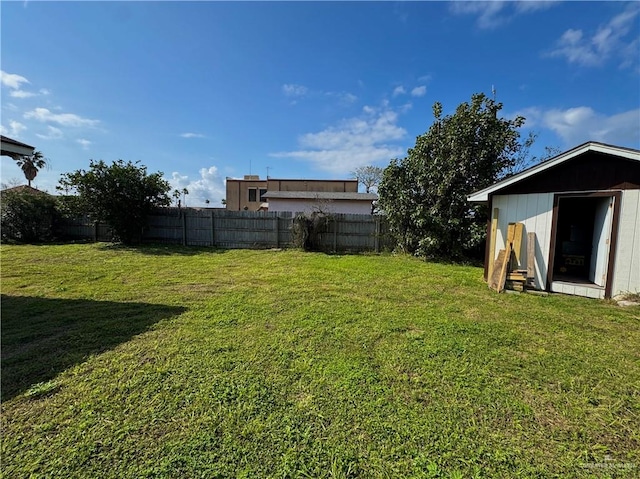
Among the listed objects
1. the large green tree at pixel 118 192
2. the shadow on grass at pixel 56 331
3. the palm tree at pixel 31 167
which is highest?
the palm tree at pixel 31 167

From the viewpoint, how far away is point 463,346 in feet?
10.6

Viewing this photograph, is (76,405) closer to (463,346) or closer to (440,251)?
(463,346)

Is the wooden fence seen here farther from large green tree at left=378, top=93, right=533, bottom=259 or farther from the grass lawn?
the grass lawn

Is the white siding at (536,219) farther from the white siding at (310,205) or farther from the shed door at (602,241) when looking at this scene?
the white siding at (310,205)

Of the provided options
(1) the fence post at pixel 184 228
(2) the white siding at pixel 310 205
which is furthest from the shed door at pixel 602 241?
(2) the white siding at pixel 310 205

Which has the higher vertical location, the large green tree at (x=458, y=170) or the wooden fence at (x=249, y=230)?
the large green tree at (x=458, y=170)

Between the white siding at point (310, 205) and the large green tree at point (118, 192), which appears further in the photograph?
the white siding at point (310, 205)

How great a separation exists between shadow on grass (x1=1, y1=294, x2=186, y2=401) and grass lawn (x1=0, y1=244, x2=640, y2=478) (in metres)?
0.03

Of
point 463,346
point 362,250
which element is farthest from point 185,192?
point 463,346

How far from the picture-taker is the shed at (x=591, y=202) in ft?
16.3

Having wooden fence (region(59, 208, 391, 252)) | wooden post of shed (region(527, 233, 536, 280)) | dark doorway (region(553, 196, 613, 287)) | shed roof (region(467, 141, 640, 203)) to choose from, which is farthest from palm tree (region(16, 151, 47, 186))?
dark doorway (region(553, 196, 613, 287))

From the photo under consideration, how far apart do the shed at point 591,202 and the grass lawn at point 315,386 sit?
30.3 inches

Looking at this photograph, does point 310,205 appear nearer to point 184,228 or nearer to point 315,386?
point 184,228

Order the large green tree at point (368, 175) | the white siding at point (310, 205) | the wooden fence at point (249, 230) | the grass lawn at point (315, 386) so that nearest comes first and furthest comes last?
the grass lawn at point (315, 386) < the wooden fence at point (249, 230) < the white siding at point (310, 205) < the large green tree at point (368, 175)
